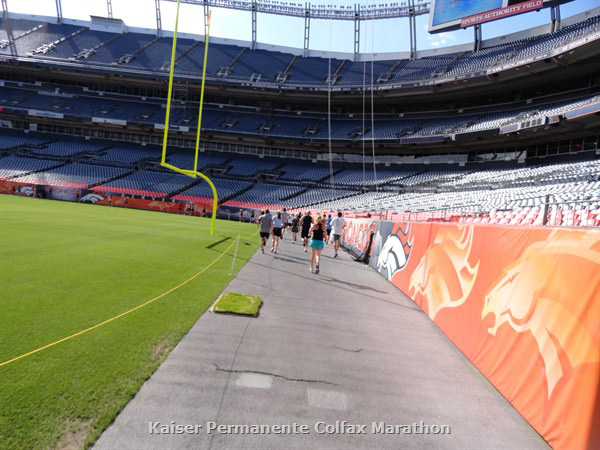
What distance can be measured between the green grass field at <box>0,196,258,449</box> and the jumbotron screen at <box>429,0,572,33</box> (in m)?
32.0

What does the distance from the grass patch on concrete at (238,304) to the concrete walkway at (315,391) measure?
0.24 meters

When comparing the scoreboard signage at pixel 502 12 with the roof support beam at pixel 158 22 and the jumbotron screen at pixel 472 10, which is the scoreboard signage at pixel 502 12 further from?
the roof support beam at pixel 158 22

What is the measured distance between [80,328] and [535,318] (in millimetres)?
5054

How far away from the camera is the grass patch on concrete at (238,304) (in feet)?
18.7

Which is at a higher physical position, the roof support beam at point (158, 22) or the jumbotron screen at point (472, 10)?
the roof support beam at point (158, 22)

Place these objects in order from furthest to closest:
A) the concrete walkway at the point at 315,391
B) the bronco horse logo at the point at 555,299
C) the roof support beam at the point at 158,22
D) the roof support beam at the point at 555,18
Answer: the roof support beam at the point at 158,22
the roof support beam at the point at 555,18
the bronco horse logo at the point at 555,299
the concrete walkway at the point at 315,391

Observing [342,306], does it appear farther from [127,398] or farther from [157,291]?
[127,398]

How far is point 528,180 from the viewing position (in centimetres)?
2306

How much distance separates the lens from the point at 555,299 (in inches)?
128

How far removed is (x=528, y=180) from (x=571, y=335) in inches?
949

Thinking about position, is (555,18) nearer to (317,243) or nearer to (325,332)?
(317,243)

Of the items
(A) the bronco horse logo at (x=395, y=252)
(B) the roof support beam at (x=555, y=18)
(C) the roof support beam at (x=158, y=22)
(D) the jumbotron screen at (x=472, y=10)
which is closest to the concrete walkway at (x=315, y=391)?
(A) the bronco horse logo at (x=395, y=252)

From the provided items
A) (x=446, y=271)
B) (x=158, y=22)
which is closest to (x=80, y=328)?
(x=446, y=271)

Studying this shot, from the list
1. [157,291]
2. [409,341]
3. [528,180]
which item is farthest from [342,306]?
[528,180]
